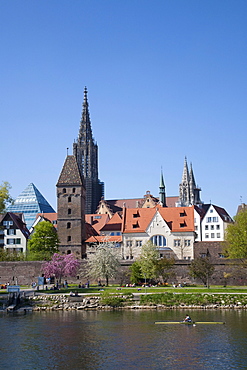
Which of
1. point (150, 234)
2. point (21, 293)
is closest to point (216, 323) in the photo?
point (21, 293)

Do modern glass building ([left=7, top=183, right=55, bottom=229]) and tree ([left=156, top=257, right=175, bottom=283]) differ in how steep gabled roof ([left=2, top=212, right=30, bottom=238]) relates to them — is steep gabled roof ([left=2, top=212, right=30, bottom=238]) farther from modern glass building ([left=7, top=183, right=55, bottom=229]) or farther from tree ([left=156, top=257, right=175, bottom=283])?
modern glass building ([left=7, top=183, right=55, bottom=229])

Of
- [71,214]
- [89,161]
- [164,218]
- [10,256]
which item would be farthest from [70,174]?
[89,161]

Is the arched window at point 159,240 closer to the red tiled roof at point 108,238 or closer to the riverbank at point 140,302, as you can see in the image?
the red tiled roof at point 108,238

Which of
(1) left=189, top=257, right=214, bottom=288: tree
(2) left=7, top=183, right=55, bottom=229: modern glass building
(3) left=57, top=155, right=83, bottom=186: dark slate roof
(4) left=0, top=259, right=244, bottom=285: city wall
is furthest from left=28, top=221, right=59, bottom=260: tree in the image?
(2) left=7, top=183, right=55, bottom=229: modern glass building

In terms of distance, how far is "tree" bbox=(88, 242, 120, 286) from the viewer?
89188 millimetres

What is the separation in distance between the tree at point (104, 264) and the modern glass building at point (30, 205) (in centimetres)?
9452

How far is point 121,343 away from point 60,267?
2017 inches

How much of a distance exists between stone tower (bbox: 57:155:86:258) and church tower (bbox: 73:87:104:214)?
261ft

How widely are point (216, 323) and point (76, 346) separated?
51.8ft

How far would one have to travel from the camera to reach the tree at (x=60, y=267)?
93625 millimetres

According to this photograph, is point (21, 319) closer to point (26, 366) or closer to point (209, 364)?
point (26, 366)

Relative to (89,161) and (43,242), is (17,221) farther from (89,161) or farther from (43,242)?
(89,161)

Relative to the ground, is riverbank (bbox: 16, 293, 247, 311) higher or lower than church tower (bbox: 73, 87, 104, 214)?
lower

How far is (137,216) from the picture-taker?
110562 millimetres
